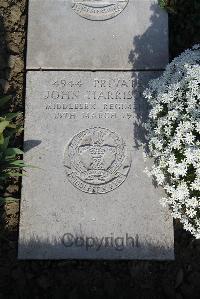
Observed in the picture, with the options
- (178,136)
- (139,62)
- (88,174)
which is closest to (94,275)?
(88,174)

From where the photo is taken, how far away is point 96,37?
454 cm

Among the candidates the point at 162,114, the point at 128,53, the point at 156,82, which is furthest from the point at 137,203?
the point at 128,53

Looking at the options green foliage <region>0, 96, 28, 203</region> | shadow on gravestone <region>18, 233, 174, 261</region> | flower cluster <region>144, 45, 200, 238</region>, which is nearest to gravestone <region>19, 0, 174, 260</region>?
shadow on gravestone <region>18, 233, 174, 261</region>

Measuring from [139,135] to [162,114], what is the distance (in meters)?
0.38

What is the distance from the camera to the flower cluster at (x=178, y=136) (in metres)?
3.69

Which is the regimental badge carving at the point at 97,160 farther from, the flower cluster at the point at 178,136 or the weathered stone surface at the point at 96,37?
the weathered stone surface at the point at 96,37

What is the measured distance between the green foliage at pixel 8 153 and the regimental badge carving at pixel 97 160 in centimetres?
45

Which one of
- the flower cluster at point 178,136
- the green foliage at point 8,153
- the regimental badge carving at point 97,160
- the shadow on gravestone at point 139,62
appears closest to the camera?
the flower cluster at point 178,136

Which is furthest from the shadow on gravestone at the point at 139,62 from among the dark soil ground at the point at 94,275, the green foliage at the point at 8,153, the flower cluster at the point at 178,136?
the green foliage at the point at 8,153

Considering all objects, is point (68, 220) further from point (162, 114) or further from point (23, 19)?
point (23, 19)

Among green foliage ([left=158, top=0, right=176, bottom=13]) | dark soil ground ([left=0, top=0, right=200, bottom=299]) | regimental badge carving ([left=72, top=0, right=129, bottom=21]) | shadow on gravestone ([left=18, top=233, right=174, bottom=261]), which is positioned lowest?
dark soil ground ([left=0, top=0, right=200, bottom=299])

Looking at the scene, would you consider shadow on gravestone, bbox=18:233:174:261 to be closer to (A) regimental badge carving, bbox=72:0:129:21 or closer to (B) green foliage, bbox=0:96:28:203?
(B) green foliage, bbox=0:96:28:203

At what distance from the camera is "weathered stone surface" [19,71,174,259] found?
4070 mm

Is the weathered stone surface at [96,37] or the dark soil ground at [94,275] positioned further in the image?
the weathered stone surface at [96,37]
